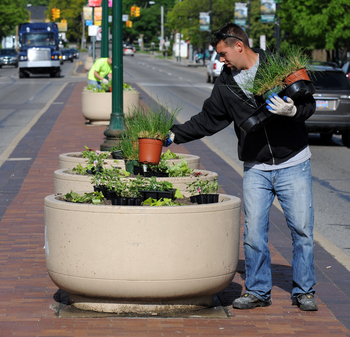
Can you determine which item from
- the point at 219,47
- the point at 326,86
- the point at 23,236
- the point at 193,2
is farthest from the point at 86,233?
the point at 193,2

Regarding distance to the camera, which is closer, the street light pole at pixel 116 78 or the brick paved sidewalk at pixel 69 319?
the brick paved sidewalk at pixel 69 319

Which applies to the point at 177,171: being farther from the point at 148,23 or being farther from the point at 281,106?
the point at 148,23

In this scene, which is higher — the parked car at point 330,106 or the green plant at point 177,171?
the green plant at point 177,171

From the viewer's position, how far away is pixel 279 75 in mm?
4375

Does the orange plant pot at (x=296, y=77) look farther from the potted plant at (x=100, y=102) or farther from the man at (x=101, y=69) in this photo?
the potted plant at (x=100, y=102)

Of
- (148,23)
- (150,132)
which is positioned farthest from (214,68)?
(148,23)

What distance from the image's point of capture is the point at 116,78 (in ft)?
32.7

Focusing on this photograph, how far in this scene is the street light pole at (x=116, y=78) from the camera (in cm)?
972

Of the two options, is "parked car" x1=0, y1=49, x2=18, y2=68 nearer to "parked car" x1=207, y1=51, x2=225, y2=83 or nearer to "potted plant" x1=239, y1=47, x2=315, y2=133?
"parked car" x1=207, y1=51, x2=225, y2=83

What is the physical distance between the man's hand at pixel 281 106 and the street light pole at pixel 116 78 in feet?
17.9

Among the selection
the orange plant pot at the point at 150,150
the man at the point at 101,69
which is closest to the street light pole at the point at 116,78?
the orange plant pot at the point at 150,150

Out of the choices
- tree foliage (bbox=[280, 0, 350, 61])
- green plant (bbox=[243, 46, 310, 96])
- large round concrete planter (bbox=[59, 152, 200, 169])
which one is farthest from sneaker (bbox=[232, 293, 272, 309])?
tree foliage (bbox=[280, 0, 350, 61])

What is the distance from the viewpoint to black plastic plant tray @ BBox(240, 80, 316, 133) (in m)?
4.29

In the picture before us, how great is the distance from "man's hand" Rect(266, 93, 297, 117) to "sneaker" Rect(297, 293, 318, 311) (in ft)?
4.19
